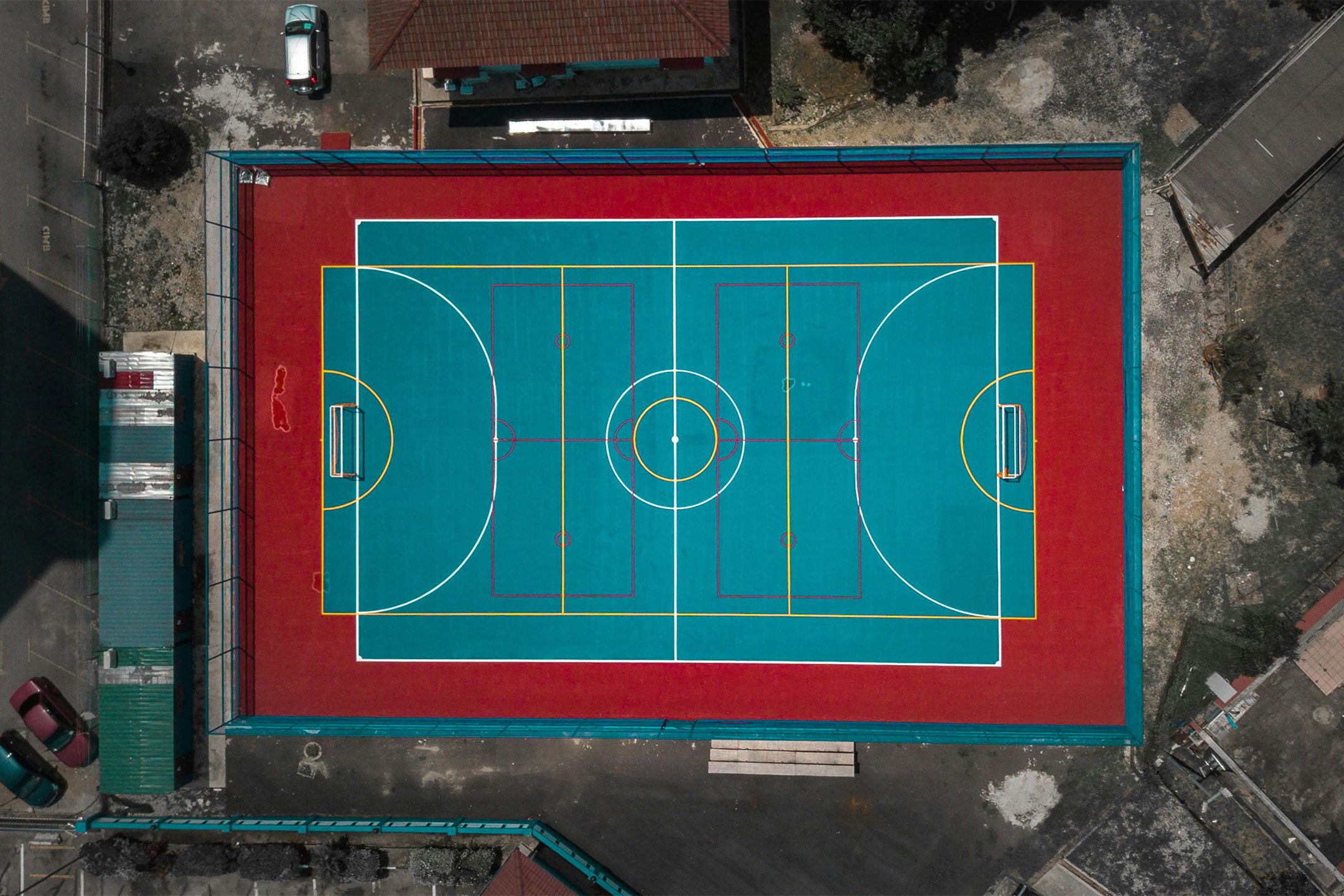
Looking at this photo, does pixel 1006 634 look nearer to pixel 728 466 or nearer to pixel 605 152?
pixel 728 466

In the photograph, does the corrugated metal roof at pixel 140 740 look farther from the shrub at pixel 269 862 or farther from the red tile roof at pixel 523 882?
the red tile roof at pixel 523 882

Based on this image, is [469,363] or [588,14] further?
[469,363]

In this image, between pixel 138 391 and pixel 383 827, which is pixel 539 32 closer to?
pixel 138 391

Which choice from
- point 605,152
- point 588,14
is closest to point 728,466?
point 605,152

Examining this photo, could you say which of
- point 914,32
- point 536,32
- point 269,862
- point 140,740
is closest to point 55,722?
point 140,740

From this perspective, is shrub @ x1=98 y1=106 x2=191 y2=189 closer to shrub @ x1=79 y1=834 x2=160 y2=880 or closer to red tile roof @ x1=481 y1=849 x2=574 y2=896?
shrub @ x1=79 y1=834 x2=160 y2=880

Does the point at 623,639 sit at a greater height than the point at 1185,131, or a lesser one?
lesser
